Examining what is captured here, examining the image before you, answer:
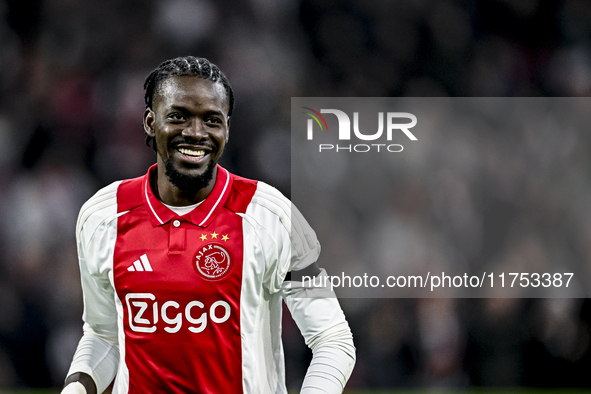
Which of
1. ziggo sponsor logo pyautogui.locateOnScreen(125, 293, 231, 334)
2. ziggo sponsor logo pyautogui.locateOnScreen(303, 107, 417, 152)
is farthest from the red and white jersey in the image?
ziggo sponsor logo pyautogui.locateOnScreen(303, 107, 417, 152)

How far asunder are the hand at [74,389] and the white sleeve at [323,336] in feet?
2.24

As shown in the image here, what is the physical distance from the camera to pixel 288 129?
12.9 ft

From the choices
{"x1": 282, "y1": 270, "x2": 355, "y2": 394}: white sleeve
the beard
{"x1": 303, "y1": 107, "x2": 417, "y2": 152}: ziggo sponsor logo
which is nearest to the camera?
{"x1": 282, "y1": 270, "x2": 355, "y2": 394}: white sleeve

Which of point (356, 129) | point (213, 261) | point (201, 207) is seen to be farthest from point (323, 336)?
point (356, 129)

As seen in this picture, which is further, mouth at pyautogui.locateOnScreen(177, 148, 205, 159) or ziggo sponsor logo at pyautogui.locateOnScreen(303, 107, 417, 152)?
ziggo sponsor logo at pyautogui.locateOnScreen(303, 107, 417, 152)

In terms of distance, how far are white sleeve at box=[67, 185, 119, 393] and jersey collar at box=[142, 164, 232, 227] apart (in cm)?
13

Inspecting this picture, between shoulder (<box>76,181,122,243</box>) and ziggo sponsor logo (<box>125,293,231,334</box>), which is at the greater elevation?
shoulder (<box>76,181,122,243</box>)

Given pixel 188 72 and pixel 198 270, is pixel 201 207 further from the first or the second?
pixel 188 72

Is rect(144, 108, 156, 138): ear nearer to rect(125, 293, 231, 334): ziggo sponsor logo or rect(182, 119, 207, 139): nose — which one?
rect(182, 119, 207, 139): nose

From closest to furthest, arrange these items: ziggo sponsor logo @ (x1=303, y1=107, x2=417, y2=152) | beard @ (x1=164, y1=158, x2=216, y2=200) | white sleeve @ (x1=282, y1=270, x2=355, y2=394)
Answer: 1. white sleeve @ (x1=282, y1=270, x2=355, y2=394)
2. beard @ (x1=164, y1=158, x2=216, y2=200)
3. ziggo sponsor logo @ (x1=303, y1=107, x2=417, y2=152)

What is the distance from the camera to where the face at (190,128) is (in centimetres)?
181

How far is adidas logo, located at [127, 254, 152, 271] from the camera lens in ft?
5.99

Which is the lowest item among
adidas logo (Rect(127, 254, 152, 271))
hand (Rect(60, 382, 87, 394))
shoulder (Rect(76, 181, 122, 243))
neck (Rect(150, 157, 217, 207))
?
hand (Rect(60, 382, 87, 394))

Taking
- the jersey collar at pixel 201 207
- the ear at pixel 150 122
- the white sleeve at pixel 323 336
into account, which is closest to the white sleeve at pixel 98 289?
the jersey collar at pixel 201 207
